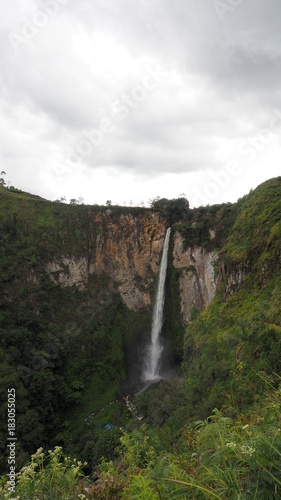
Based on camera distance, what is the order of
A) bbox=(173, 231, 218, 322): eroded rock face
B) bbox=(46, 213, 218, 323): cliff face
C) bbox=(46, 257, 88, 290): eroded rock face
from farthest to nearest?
bbox=(46, 213, 218, 323): cliff face → bbox=(46, 257, 88, 290): eroded rock face → bbox=(173, 231, 218, 322): eroded rock face

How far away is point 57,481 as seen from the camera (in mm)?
2244

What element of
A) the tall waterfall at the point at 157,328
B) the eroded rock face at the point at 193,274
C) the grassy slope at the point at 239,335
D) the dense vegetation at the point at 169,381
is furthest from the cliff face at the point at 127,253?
the grassy slope at the point at 239,335

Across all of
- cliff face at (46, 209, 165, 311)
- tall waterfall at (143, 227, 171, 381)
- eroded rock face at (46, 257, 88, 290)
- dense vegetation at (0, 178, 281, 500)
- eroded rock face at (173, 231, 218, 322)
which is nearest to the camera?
dense vegetation at (0, 178, 281, 500)

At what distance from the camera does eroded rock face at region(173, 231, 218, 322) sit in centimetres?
2419

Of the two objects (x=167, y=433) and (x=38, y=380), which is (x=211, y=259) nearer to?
(x=38, y=380)

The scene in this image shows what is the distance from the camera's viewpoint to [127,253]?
28.0 meters

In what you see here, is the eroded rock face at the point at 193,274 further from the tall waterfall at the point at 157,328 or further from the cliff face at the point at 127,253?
the cliff face at the point at 127,253

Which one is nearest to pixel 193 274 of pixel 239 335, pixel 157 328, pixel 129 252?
pixel 157 328

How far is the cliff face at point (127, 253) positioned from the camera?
27.7m

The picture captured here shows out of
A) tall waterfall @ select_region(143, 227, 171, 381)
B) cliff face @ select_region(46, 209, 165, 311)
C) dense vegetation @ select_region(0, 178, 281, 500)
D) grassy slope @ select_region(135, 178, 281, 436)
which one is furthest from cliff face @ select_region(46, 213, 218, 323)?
grassy slope @ select_region(135, 178, 281, 436)

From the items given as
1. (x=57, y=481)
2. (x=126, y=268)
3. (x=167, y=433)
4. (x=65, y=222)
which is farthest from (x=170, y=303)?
(x=57, y=481)

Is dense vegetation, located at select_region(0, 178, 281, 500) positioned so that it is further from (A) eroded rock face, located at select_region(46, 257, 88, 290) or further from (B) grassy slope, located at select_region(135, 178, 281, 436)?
(A) eroded rock face, located at select_region(46, 257, 88, 290)

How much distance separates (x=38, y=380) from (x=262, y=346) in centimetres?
1460

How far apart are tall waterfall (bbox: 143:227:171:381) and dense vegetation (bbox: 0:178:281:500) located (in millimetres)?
733
